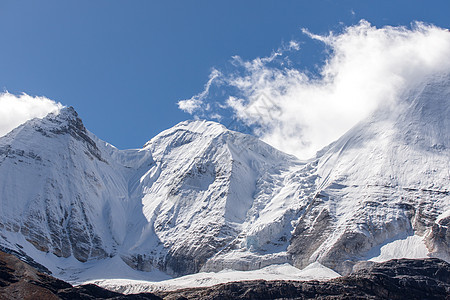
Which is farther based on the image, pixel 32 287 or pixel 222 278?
pixel 222 278

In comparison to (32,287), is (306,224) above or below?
above

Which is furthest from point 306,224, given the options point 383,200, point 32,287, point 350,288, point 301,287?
point 32,287

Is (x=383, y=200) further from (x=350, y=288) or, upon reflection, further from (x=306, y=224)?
(x=350, y=288)

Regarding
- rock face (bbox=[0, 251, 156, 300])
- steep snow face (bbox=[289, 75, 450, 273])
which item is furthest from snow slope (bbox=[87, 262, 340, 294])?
rock face (bbox=[0, 251, 156, 300])

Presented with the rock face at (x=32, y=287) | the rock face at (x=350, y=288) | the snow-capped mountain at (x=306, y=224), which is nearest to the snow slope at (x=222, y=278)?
the snow-capped mountain at (x=306, y=224)

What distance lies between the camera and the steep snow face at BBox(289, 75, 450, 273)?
160 metres

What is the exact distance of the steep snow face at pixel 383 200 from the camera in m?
160

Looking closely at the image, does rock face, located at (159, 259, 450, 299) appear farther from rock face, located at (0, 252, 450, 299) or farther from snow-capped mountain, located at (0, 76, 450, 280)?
snow-capped mountain, located at (0, 76, 450, 280)

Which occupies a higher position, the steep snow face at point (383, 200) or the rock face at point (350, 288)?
the steep snow face at point (383, 200)

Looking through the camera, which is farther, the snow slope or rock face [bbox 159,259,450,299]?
the snow slope

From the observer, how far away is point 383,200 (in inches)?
6762

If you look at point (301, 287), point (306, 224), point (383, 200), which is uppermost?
point (383, 200)

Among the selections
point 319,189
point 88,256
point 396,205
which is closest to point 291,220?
point 319,189

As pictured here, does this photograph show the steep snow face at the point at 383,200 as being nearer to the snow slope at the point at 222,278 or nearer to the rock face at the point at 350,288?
the snow slope at the point at 222,278
